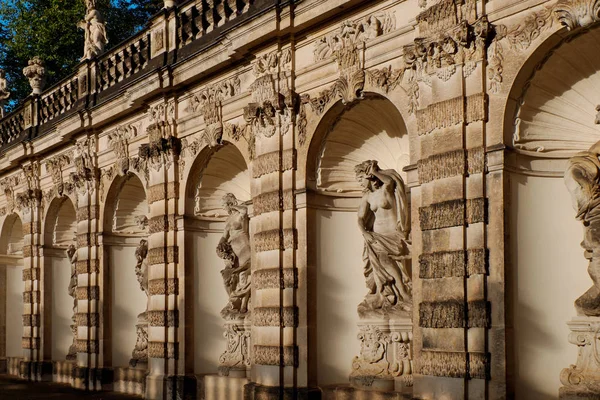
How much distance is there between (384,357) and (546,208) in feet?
10.4

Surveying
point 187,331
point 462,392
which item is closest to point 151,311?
point 187,331

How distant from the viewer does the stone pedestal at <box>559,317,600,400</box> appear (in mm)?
9602

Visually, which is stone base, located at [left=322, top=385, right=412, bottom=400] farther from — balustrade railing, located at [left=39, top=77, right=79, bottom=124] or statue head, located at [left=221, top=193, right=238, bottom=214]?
balustrade railing, located at [left=39, top=77, right=79, bottom=124]

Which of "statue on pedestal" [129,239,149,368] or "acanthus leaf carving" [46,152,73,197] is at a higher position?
"acanthus leaf carving" [46,152,73,197]

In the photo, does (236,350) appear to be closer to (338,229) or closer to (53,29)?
(338,229)

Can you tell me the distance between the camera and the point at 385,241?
491 inches

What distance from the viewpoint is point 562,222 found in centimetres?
1031

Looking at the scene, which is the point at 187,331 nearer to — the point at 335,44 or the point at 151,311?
the point at 151,311

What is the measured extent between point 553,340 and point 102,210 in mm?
11042

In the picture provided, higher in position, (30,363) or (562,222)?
(562,222)

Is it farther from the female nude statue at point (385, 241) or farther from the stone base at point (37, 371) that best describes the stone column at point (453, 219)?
the stone base at point (37, 371)

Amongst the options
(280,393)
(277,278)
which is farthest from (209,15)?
(280,393)

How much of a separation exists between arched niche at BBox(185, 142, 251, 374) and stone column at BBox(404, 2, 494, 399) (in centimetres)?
553

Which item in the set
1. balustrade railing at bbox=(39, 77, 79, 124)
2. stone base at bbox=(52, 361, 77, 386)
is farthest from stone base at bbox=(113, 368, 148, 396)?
balustrade railing at bbox=(39, 77, 79, 124)
